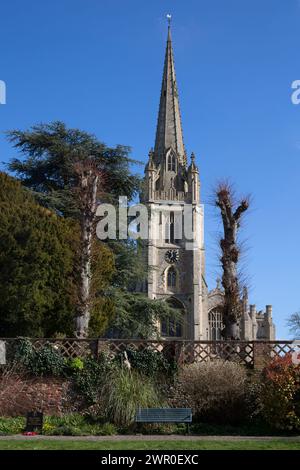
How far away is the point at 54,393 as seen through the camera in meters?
17.5


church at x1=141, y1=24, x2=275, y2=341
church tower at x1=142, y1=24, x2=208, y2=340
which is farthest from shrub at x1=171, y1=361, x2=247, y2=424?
church tower at x1=142, y1=24, x2=208, y2=340

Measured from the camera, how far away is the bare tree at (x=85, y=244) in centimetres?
1969

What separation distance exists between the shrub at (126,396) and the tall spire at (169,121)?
60175mm

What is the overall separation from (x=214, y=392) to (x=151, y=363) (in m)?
2.09

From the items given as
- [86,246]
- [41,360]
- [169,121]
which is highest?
[169,121]

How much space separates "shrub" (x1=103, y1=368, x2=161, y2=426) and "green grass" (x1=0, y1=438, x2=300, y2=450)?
107 inches

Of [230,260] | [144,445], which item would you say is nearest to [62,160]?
[230,260]

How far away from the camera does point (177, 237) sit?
72.3 meters

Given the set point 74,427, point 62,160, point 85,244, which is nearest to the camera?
point 74,427

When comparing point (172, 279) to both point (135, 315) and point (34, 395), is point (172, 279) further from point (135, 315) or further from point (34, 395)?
point (34, 395)

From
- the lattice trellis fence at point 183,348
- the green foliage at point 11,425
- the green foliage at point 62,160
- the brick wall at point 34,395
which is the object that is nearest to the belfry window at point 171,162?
the green foliage at point 62,160

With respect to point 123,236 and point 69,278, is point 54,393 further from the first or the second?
point 123,236

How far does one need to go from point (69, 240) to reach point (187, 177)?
51255 mm

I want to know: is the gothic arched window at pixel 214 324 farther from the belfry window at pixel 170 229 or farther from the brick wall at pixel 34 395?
the brick wall at pixel 34 395
